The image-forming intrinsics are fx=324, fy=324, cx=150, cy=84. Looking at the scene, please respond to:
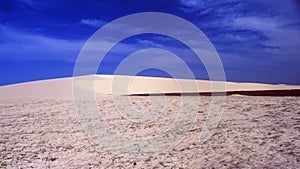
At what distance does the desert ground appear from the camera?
532 cm

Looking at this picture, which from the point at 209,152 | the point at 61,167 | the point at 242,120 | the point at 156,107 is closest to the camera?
the point at 61,167

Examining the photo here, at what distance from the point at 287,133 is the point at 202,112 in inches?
91.4

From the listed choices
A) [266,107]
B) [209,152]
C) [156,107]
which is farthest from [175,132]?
[266,107]

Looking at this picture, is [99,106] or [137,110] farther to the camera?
[99,106]

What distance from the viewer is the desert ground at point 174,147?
532 cm

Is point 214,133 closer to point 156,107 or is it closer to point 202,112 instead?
point 202,112

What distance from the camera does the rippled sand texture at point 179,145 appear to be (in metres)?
5.32

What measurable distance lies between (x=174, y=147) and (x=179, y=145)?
0.44 feet

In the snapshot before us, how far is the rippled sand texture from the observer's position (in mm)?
5316

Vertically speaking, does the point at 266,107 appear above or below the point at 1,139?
above

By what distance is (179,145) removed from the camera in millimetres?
6160

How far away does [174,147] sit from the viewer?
239 inches

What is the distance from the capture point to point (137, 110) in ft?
28.9

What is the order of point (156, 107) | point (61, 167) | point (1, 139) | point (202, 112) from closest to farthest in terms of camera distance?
point (61, 167), point (1, 139), point (202, 112), point (156, 107)
